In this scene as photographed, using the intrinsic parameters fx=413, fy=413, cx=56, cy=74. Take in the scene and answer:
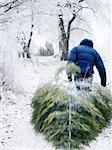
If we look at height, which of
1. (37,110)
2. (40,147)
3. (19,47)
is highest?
(19,47)

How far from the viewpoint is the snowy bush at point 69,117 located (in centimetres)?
704

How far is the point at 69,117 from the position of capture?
23.2ft

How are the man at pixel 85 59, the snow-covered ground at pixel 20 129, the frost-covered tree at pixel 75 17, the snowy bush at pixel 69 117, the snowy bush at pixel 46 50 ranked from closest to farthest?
the snowy bush at pixel 69 117, the snow-covered ground at pixel 20 129, the man at pixel 85 59, the frost-covered tree at pixel 75 17, the snowy bush at pixel 46 50

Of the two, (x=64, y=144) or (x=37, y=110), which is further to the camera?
(x=37, y=110)

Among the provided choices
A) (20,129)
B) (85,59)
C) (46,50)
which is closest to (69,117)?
(20,129)

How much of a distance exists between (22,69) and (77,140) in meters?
10.1

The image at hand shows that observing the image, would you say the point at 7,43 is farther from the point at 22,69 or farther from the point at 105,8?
the point at 105,8

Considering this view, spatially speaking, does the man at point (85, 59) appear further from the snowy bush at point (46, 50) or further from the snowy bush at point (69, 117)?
the snowy bush at point (46, 50)

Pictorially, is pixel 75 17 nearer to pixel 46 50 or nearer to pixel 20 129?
pixel 46 50

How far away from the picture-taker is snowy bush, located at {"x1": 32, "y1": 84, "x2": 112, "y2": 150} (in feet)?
23.1

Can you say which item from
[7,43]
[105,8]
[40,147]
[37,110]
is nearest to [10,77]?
[7,43]

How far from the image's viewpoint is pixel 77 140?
7.03 metres

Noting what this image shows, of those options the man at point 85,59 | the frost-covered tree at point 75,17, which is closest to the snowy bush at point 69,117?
the man at point 85,59

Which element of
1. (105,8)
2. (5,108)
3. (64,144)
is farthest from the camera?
(105,8)
